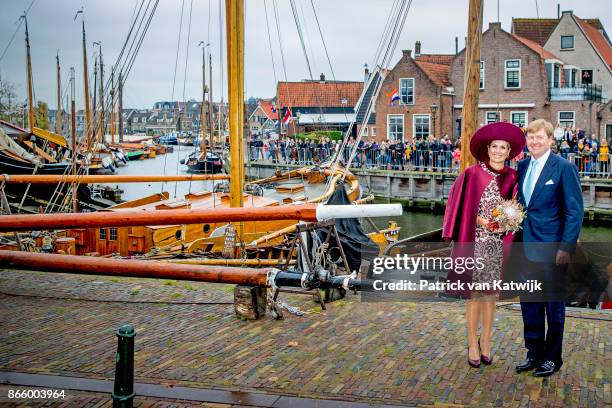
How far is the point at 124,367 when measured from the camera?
3977 mm

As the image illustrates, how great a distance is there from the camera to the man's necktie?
4.78 m

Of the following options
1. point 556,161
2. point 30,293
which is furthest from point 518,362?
point 30,293

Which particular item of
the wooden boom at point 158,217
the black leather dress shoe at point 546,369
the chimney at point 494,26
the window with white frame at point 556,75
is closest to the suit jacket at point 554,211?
the black leather dress shoe at point 546,369

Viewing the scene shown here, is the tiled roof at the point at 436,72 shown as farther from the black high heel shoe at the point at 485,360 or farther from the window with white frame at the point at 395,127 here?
the black high heel shoe at the point at 485,360

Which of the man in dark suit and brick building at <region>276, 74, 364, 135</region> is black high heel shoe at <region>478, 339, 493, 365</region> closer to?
the man in dark suit

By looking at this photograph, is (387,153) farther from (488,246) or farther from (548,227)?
(548,227)

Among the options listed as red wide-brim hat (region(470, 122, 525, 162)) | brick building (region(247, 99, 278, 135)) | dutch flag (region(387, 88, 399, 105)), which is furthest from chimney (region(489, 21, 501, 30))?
brick building (region(247, 99, 278, 135))

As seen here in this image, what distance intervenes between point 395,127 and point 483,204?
1554 inches

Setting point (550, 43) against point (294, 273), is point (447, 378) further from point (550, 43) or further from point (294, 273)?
point (550, 43)

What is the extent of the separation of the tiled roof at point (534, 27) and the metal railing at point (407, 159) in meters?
17.6

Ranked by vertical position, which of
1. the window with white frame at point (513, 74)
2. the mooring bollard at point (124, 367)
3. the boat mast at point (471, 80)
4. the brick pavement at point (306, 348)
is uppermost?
the window with white frame at point (513, 74)

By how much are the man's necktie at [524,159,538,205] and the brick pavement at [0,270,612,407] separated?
1337mm

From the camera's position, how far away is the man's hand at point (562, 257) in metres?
4.60

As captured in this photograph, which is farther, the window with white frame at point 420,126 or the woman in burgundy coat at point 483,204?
the window with white frame at point 420,126
